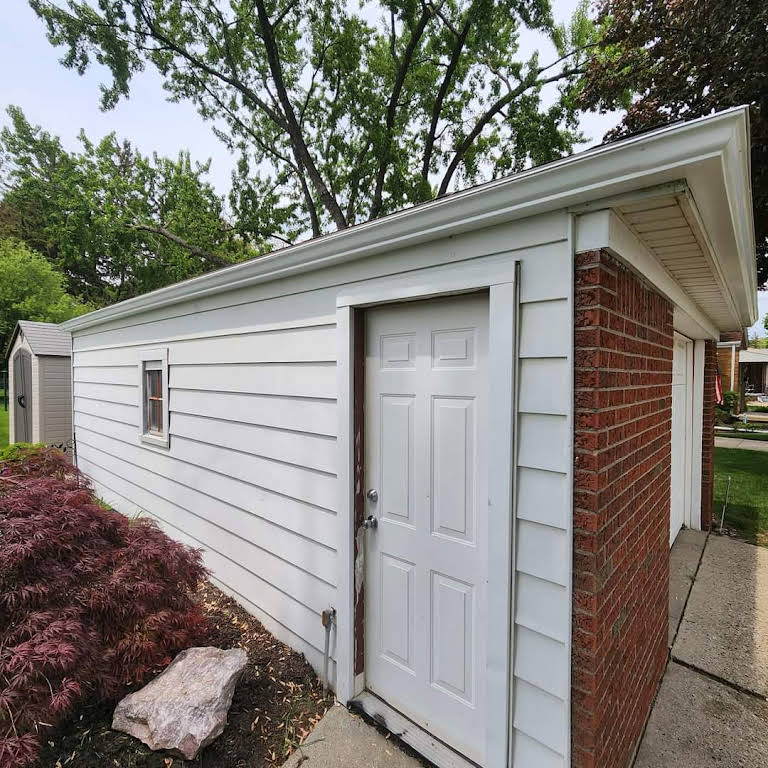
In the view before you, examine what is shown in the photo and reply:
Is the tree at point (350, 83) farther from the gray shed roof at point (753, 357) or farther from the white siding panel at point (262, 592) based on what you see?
the gray shed roof at point (753, 357)

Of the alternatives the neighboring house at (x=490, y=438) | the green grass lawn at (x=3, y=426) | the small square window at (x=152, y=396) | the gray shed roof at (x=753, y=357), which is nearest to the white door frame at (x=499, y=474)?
the neighboring house at (x=490, y=438)

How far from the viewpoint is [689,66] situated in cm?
681

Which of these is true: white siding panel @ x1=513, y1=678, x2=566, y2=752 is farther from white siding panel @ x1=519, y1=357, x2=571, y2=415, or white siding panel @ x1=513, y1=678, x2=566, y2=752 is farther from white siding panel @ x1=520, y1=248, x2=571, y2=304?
white siding panel @ x1=520, y1=248, x2=571, y2=304

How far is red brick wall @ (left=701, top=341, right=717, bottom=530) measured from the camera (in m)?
5.65

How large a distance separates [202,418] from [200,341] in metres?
0.73

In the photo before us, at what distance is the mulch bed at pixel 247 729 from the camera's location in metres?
2.12

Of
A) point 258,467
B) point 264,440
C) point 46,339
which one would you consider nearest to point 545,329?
point 264,440

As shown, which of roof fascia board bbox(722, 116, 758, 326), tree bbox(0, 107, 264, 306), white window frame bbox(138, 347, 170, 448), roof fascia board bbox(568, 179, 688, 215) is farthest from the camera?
tree bbox(0, 107, 264, 306)

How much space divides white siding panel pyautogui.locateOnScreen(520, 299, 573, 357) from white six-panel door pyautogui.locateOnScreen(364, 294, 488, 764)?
227 millimetres

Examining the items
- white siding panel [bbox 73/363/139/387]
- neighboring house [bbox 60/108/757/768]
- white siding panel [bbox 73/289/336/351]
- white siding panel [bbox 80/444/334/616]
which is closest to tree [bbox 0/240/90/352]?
white siding panel [bbox 73/363/139/387]

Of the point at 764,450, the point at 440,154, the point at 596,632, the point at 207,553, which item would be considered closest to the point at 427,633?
the point at 596,632

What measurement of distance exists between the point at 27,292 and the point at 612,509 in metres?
23.1

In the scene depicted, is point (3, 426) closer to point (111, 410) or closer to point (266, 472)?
point (111, 410)

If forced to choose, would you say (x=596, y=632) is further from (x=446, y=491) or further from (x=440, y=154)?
(x=440, y=154)
